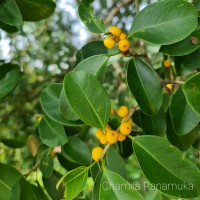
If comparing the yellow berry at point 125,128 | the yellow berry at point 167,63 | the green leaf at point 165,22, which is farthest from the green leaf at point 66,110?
the yellow berry at point 167,63

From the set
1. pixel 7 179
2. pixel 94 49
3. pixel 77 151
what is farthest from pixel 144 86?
pixel 7 179

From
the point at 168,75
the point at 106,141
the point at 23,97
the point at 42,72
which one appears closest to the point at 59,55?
the point at 42,72

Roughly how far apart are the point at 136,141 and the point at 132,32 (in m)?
0.26

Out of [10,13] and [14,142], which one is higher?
[10,13]

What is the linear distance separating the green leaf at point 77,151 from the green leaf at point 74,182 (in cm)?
18

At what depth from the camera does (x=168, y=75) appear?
1216 mm

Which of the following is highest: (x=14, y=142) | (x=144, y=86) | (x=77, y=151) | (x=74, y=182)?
(x=144, y=86)

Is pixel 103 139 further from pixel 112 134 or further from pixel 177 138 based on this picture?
pixel 177 138

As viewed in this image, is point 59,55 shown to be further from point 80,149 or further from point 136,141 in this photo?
point 136,141

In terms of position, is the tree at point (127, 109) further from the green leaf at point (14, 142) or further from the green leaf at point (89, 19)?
the green leaf at point (14, 142)

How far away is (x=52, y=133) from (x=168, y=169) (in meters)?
0.38

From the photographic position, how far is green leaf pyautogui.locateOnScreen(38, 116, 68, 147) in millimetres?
992

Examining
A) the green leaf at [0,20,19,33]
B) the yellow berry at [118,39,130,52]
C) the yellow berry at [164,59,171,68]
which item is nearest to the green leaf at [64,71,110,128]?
the yellow berry at [118,39,130,52]

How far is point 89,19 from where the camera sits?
3.00 ft
